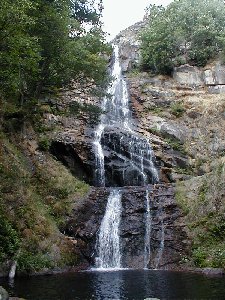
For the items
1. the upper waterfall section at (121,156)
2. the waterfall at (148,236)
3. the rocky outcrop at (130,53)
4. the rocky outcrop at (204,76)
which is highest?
the rocky outcrop at (130,53)

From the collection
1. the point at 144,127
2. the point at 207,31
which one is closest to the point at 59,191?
the point at 144,127

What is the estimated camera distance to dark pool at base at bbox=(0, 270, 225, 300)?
12727 millimetres

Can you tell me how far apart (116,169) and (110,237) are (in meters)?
7.04

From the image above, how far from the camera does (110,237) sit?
69.3 feet

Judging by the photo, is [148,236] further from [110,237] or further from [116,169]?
[116,169]

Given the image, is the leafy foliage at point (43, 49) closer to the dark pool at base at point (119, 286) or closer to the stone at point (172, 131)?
the stone at point (172, 131)

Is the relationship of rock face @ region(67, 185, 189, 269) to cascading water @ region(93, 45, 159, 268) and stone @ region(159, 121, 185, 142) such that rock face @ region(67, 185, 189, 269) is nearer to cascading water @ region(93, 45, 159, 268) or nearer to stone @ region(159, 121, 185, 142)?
cascading water @ region(93, 45, 159, 268)

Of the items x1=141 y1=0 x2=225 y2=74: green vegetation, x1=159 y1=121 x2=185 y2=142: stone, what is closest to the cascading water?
x1=159 y1=121 x2=185 y2=142: stone

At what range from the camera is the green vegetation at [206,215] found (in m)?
19.2

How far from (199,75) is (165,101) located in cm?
569

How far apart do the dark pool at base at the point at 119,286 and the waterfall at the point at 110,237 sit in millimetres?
2282

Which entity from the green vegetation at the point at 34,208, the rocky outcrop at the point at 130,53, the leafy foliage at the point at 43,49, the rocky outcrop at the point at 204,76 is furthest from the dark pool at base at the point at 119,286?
→ the rocky outcrop at the point at 130,53

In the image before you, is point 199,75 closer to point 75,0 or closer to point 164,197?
point 75,0

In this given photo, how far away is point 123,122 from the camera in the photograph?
110 ft
